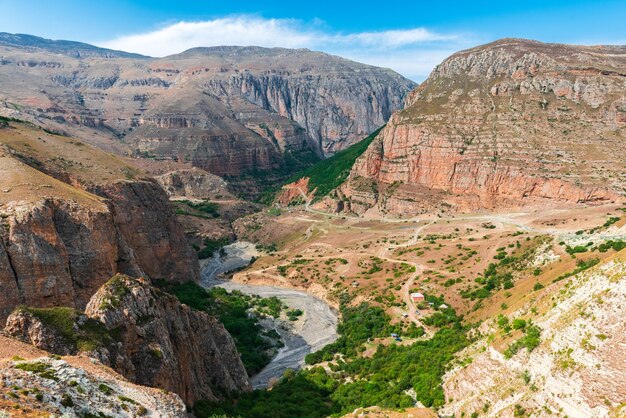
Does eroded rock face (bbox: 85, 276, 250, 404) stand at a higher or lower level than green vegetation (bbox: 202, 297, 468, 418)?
higher

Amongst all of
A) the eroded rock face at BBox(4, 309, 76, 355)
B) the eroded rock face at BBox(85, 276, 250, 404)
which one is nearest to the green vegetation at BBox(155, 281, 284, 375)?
the eroded rock face at BBox(85, 276, 250, 404)

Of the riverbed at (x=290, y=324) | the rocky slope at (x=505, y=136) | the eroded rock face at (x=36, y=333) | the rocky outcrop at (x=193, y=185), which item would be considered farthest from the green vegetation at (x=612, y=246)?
the rocky outcrop at (x=193, y=185)

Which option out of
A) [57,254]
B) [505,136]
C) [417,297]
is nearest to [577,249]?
[417,297]

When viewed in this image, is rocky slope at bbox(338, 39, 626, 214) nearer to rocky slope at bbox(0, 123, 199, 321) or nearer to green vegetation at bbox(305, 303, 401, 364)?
green vegetation at bbox(305, 303, 401, 364)

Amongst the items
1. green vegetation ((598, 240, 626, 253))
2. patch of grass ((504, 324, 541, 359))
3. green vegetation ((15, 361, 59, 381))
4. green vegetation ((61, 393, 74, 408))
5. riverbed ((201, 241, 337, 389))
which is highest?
green vegetation ((15, 361, 59, 381))

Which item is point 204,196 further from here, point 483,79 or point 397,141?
point 483,79

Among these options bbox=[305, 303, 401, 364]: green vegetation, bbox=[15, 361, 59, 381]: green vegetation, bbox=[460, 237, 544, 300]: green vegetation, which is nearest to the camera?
bbox=[15, 361, 59, 381]: green vegetation

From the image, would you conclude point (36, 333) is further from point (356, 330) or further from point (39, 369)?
point (356, 330)

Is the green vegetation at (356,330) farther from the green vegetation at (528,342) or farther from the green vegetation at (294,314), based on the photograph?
the green vegetation at (528,342)
